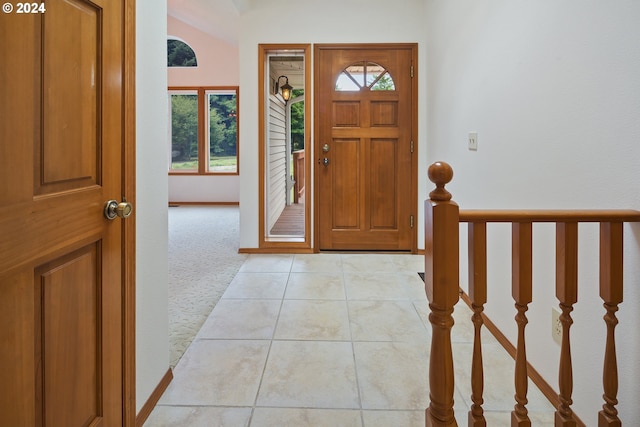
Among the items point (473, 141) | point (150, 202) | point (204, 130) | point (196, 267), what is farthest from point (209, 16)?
point (150, 202)

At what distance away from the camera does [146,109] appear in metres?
1.66

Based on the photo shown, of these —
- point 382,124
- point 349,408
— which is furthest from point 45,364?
point 382,124

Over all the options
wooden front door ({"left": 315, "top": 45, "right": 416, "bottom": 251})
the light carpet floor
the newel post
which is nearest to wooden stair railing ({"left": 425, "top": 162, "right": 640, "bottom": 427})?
the newel post

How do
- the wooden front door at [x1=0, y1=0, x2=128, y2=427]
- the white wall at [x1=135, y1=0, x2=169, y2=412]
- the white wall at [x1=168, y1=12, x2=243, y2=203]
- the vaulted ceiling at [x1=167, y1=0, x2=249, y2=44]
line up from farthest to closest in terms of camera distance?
the white wall at [x1=168, y1=12, x2=243, y2=203], the vaulted ceiling at [x1=167, y1=0, x2=249, y2=44], the white wall at [x1=135, y1=0, x2=169, y2=412], the wooden front door at [x1=0, y1=0, x2=128, y2=427]

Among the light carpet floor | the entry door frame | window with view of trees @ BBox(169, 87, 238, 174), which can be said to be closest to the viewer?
the entry door frame

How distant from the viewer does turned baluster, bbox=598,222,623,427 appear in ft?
4.38

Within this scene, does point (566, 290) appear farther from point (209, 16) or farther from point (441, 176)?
point (209, 16)

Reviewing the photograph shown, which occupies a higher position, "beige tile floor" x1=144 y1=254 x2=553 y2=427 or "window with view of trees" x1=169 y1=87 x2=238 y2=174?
"window with view of trees" x1=169 y1=87 x2=238 y2=174

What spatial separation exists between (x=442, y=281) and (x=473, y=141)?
5.80ft

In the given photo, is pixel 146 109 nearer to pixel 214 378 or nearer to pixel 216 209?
pixel 214 378

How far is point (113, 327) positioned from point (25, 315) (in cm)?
44

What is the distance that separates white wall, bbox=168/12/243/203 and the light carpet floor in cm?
138

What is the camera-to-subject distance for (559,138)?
1740 millimetres

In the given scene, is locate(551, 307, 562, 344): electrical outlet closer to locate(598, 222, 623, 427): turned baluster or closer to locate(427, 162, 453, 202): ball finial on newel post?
locate(598, 222, 623, 427): turned baluster
